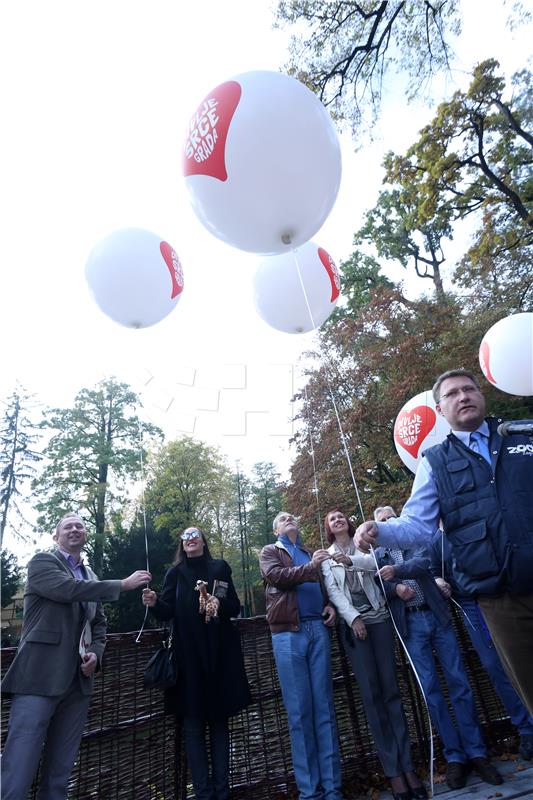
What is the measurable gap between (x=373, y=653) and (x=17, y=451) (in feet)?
60.1

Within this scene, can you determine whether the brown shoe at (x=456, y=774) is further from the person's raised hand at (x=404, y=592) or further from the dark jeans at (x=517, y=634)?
the dark jeans at (x=517, y=634)

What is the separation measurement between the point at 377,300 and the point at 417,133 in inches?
148

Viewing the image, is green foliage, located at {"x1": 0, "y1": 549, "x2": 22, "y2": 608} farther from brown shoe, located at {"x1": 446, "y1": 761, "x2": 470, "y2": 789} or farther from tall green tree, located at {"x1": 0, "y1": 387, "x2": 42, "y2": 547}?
brown shoe, located at {"x1": 446, "y1": 761, "x2": 470, "y2": 789}

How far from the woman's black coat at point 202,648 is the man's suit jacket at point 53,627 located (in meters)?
0.42

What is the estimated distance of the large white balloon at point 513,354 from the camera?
177 inches

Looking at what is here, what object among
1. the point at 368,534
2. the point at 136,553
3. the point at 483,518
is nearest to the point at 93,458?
the point at 136,553

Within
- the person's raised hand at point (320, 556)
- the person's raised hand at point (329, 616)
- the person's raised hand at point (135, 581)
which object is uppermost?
the person's raised hand at point (135, 581)

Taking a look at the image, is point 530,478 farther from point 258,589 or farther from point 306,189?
point 258,589

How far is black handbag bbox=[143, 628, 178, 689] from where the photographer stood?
2488 millimetres

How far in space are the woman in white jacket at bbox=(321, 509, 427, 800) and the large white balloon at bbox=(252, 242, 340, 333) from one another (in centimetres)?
168

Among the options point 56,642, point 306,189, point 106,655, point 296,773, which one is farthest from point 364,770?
point 306,189

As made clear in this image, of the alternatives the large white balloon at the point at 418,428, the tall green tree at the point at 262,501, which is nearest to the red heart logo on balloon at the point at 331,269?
the large white balloon at the point at 418,428

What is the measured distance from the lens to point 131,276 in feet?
11.8

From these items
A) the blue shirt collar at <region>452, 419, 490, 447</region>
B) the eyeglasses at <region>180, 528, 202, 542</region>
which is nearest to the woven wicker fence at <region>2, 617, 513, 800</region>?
the eyeglasses at <region>180, 528, 202, 542</region>
